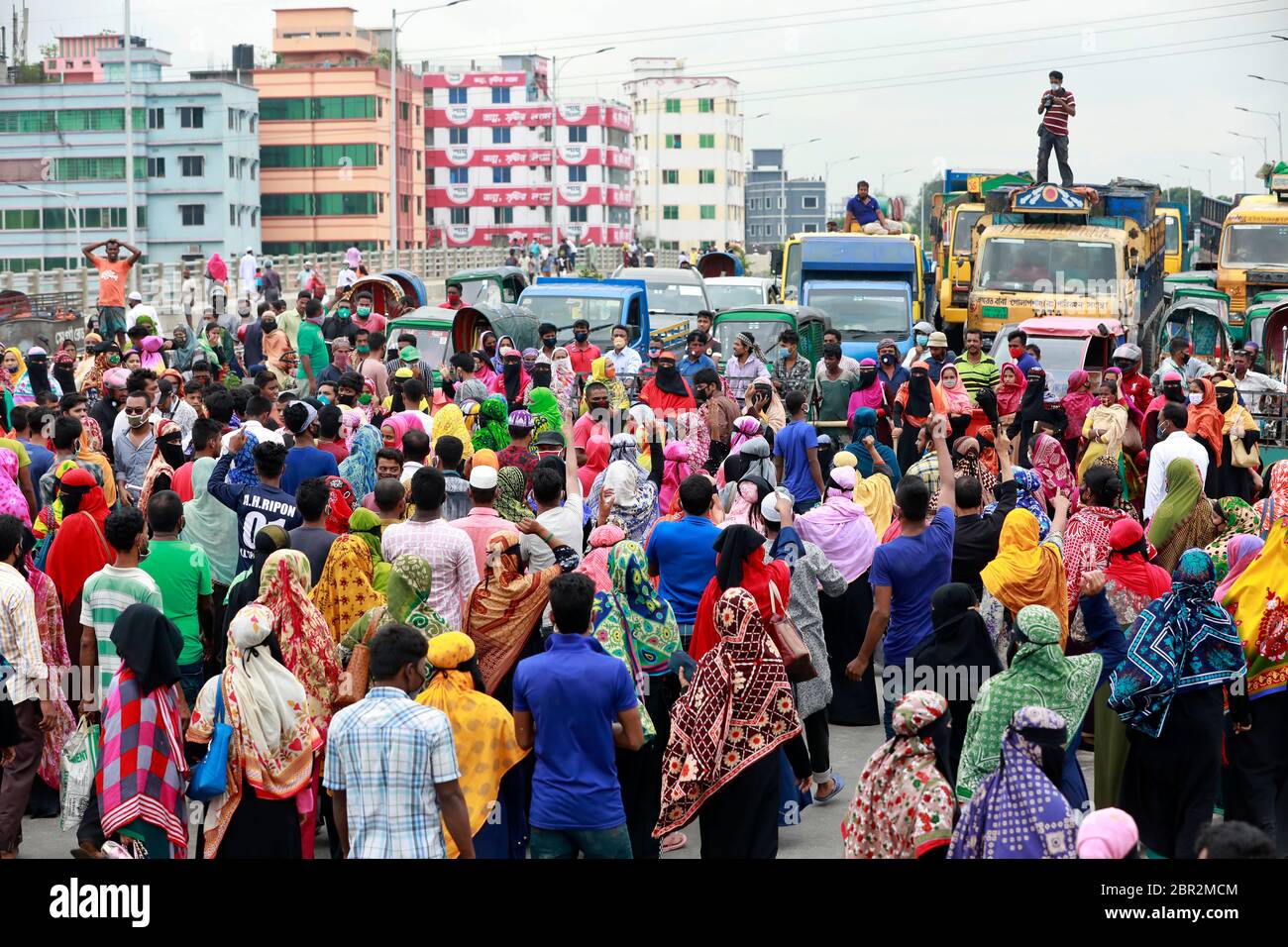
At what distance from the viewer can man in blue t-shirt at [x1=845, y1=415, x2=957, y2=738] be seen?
8.36 m

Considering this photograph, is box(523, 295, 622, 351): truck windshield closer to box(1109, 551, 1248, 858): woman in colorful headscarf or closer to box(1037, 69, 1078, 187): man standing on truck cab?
box(1037, 69, 1078, 187): man standing on truck cab

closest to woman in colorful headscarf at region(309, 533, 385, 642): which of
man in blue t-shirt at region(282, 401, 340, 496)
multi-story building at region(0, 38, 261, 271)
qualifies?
man in blue t-shirt at region(282, 401, 340, 496)

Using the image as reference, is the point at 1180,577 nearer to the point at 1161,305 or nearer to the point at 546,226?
the point at 1161,305

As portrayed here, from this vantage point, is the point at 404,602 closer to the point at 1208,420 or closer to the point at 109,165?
the point at 1208,420

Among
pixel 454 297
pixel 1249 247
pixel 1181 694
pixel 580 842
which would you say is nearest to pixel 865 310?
pixel 454 297

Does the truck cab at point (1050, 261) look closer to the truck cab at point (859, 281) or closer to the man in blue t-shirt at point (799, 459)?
the truck cab at point (859, 281)

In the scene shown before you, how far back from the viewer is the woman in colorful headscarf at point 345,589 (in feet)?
25.5

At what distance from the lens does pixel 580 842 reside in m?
6.15

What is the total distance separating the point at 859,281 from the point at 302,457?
1657 centimetres

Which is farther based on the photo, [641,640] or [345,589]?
[345,589]

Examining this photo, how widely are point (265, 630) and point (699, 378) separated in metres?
7.73

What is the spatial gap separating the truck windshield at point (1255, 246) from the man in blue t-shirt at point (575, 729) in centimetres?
2365

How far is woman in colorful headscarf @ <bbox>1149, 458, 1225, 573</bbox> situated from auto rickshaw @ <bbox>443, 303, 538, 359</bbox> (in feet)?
34.8

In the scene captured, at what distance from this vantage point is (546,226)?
116 m
